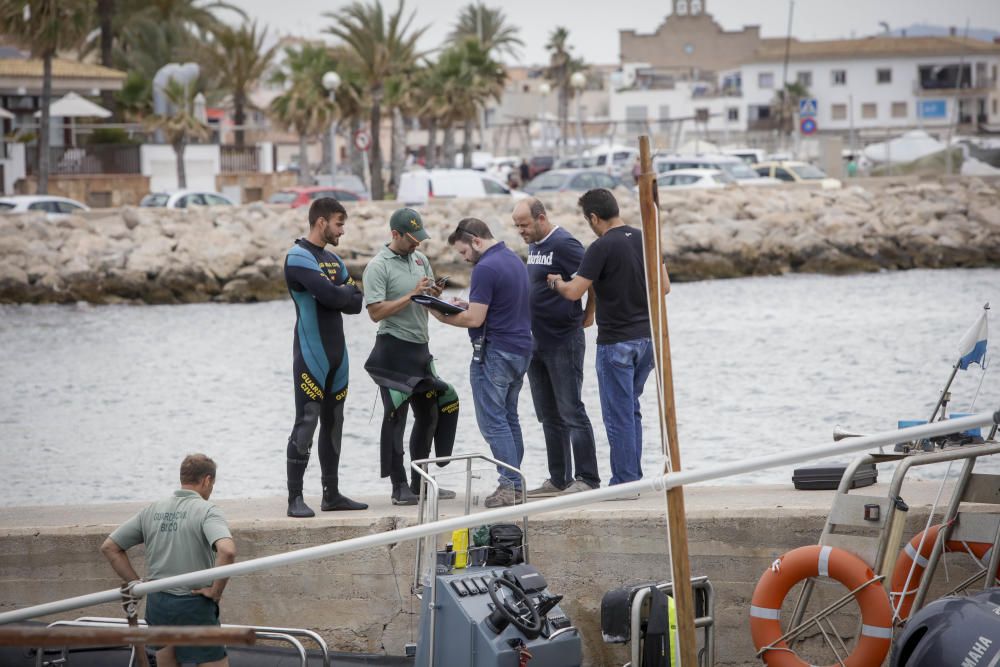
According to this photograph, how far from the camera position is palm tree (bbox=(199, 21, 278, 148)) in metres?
51.3

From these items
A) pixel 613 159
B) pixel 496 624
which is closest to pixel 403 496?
pixel 496 624

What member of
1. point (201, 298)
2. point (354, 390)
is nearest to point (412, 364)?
point (354, 390)

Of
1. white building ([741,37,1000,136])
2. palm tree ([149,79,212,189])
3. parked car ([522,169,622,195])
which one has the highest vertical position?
white building ([741,37,1000,136])

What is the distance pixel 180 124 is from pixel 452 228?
1445 centimetres

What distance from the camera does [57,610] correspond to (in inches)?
207

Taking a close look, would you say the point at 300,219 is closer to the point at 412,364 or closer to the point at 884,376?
the point at 884,376

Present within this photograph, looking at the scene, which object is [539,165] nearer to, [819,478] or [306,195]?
[306,195]

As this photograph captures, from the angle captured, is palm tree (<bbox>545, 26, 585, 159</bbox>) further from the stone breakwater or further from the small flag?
the small flag

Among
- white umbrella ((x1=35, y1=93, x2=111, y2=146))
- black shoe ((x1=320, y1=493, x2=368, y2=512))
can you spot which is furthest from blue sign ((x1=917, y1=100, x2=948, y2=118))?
black shoe ((x1=320, y1=493, x2=368, y2=512))

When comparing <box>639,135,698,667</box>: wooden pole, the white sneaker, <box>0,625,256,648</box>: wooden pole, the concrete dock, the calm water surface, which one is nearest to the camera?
<box>0,625,256,648</box>: wooden pole

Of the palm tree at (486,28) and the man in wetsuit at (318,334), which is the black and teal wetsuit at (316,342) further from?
the palm tree at (486,28)

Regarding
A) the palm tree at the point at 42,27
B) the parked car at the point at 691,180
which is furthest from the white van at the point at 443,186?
the palm tree at the point at 42,27

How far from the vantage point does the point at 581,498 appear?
486cm

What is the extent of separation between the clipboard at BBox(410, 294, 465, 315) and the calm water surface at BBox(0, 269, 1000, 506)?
1.20 m
